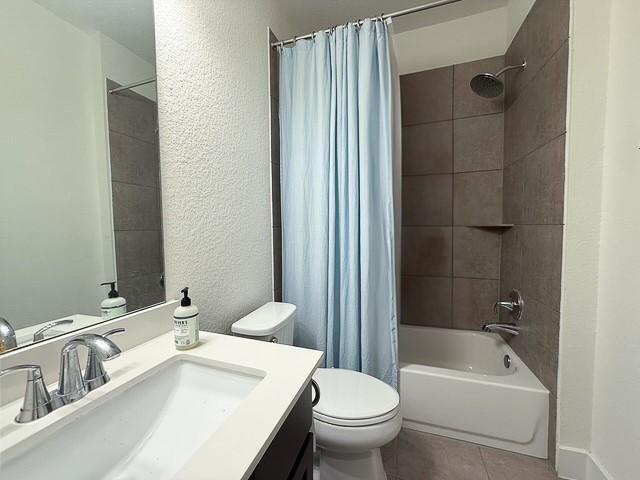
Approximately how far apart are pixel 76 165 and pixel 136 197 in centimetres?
18

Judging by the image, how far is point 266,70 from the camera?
153 cm

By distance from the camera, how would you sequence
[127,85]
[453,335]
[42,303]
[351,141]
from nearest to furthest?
1. [42,303]
2. [127,85]
3. [351,141]
4. [453,335]

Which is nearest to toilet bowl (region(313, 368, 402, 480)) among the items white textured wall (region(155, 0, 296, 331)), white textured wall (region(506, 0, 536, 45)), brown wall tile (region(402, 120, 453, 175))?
white textured wall (region(155, 0, 296, 331))

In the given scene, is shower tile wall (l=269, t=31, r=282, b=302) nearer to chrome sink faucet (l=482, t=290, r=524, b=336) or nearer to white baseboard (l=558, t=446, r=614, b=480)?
chrome sink faucet (l=482, t=290, r=524, b=336)

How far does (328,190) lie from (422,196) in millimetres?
1027

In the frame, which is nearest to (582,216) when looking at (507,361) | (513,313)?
(513,313)

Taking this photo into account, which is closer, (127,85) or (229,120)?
(127,85)

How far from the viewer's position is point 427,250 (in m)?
2.15

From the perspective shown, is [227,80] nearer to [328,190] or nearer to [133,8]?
[133,8]

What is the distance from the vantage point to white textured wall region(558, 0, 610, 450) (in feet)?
3.70

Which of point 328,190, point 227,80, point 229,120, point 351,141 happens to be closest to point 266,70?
point 227,80

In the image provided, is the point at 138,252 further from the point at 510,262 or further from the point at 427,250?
the point at 510,262

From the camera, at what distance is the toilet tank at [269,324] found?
1094mm

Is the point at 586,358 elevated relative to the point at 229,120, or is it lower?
lower
